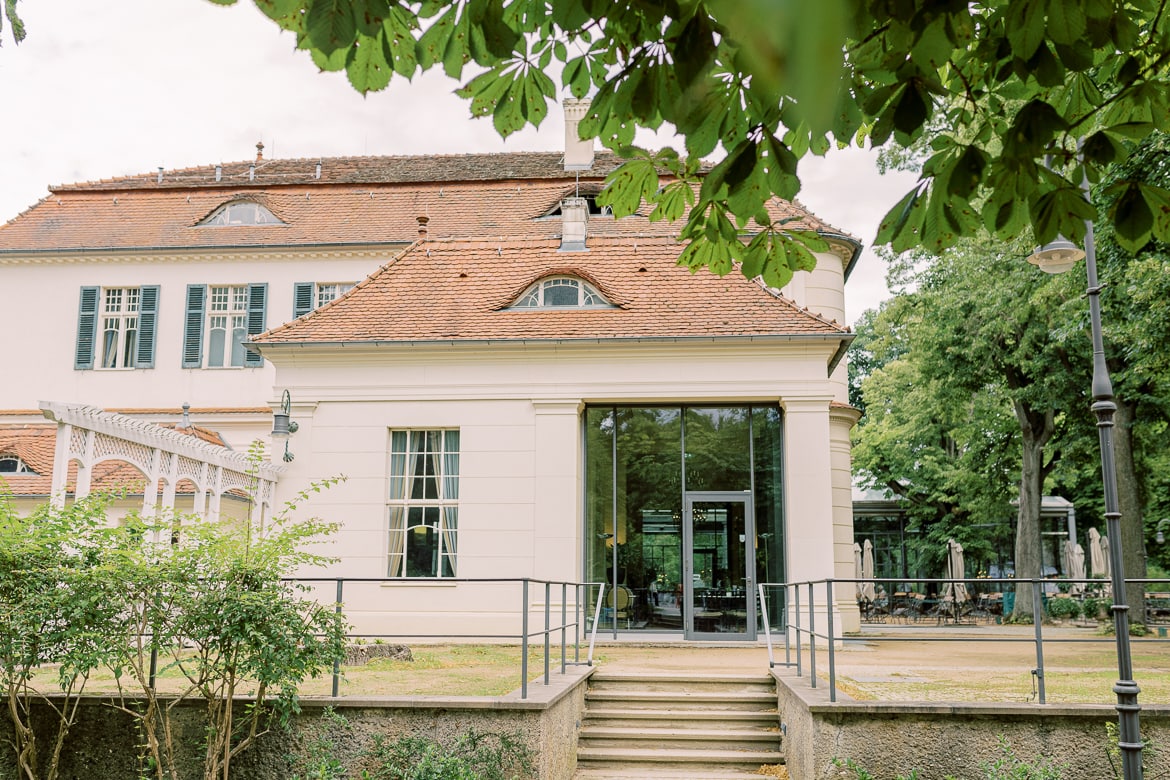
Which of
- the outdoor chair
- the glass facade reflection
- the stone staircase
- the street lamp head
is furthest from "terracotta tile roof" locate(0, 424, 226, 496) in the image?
the street lamp head

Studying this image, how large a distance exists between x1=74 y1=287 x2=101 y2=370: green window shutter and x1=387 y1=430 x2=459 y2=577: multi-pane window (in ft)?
35.8

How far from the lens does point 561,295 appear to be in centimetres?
1831

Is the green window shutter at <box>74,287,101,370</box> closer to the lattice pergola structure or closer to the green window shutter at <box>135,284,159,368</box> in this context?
the green window shutter at <box>135,284,159,368</box>

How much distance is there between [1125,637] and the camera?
7.35 metres

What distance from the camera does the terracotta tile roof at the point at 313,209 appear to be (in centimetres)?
2464

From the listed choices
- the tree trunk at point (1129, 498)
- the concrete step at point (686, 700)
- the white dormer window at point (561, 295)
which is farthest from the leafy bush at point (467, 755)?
the tree trunk at point (1129, 498)

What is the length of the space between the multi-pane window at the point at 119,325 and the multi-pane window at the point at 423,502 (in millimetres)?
10277

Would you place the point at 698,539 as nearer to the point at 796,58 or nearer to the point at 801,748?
the point at 801,748

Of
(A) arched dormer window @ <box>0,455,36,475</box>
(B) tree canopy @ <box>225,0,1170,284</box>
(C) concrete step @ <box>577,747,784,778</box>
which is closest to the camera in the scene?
(B) tree canopy @ <box>225,0,1170,284</box>

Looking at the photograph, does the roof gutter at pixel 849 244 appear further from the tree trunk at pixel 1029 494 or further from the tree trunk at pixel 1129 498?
the tree trunk at pixel 1129 498

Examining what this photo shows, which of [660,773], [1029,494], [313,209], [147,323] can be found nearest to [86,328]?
[147,323]

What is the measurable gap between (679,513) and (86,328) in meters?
16.0

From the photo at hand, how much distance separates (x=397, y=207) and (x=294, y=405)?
997 centimetres

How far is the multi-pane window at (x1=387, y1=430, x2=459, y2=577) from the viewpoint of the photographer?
679 inches
